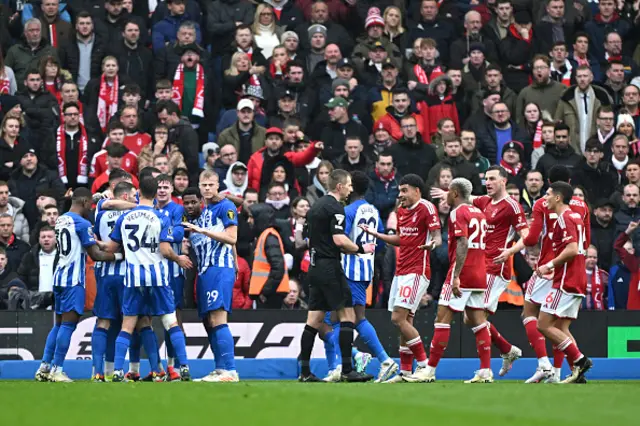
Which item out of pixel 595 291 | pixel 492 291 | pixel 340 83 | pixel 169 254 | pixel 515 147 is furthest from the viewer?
pixel 340 83

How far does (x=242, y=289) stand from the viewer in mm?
18766

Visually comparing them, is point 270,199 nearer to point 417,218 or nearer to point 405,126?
point 405,126

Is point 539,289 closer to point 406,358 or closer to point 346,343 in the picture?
point 406,358

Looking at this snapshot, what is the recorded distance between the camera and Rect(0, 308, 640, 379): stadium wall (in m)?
18.1

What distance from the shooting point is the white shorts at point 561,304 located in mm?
14500

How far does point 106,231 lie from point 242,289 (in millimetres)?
3950

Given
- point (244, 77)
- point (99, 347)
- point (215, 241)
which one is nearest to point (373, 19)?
point (244, 77)

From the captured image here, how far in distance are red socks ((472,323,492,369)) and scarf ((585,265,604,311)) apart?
5.17m

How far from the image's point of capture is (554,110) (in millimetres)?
22375

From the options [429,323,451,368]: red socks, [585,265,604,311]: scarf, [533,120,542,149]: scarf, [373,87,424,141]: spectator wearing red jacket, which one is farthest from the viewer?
[533,120,542,149]: scarf

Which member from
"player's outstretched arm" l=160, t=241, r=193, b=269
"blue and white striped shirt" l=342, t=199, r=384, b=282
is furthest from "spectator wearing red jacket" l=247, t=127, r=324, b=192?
"player's outstretched arm" l=160, t=241, r=193, b=269

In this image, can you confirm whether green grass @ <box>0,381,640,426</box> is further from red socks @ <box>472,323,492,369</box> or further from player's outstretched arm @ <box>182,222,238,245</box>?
player's outstretched arm @ <box>182,222,238,245</box>

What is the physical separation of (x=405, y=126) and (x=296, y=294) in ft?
11.8

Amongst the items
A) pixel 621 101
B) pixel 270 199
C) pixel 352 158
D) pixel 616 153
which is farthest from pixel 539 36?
pixel 270 199
